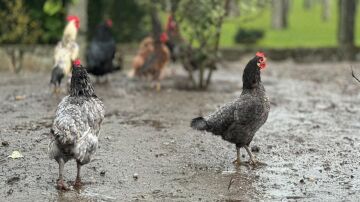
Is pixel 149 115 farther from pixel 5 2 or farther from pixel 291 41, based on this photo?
pixel 291 41

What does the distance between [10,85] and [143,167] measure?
25.3 ft

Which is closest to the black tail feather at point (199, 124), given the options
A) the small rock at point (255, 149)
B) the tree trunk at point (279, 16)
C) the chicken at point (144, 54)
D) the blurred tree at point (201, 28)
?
the small rock at point (255, 149)

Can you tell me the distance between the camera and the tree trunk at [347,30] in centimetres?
2192

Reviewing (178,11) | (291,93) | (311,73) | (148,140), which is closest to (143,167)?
(148,140)

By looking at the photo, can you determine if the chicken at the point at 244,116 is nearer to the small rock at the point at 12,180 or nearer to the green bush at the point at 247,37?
the small rock at the point at 12,180

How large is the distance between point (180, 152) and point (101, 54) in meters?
6.31

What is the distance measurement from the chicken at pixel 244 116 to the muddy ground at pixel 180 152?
380 mm

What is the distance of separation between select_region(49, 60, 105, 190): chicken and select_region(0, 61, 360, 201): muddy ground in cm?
35

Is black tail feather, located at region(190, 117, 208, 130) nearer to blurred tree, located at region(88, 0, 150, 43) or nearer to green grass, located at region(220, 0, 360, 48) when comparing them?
blurred tree, located at region(88, 0, 150, 43)

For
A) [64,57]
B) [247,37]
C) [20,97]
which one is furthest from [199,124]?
[247,37]

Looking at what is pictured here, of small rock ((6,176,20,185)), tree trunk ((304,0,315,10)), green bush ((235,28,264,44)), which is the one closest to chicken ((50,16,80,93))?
small rock ((6,176,20,185))

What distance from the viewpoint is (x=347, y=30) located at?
21969 mm

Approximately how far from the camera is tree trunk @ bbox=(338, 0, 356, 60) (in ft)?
71.9

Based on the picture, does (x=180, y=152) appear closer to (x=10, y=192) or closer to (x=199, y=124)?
(x=199, y=124)
